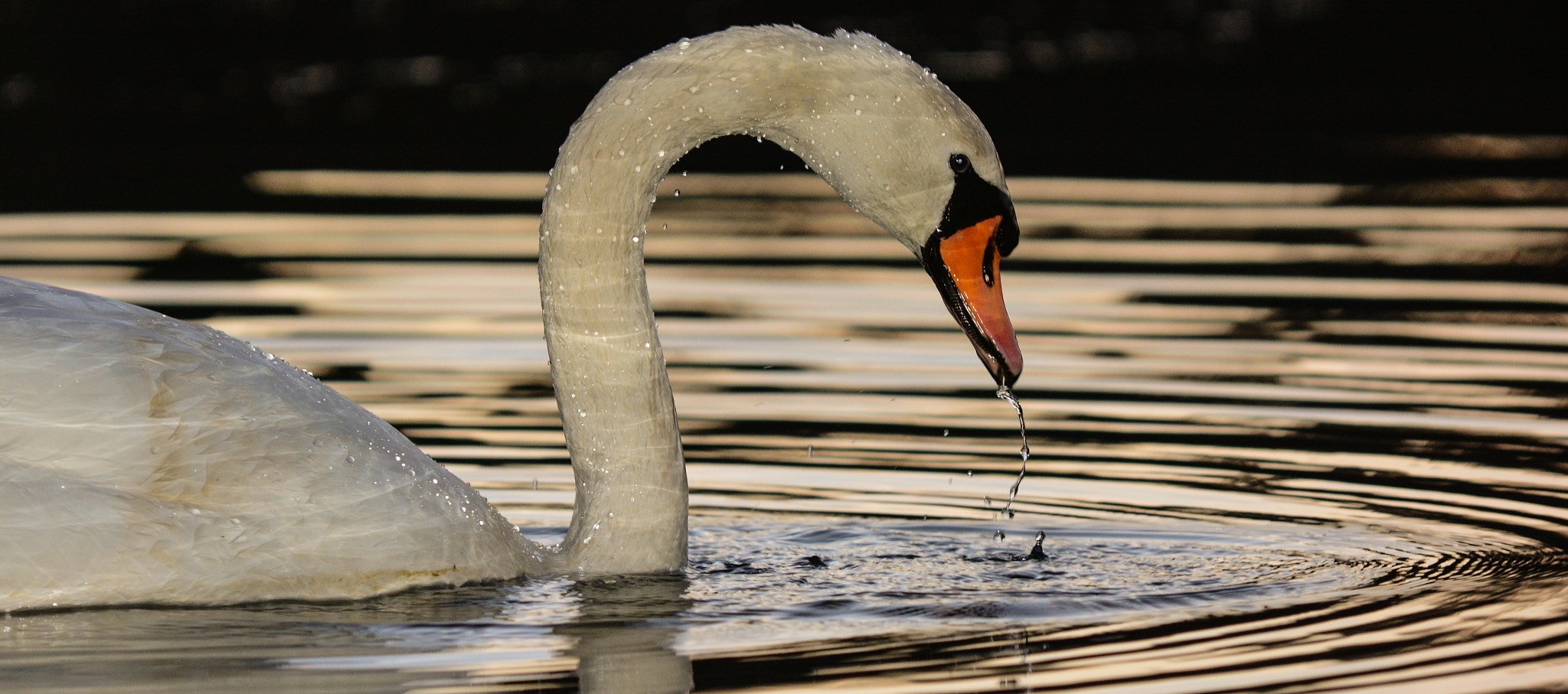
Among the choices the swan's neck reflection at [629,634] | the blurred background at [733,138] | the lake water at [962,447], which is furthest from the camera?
the blurred background at [733,138]

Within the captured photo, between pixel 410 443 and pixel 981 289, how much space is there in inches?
70.3

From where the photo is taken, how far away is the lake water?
23.1 ft

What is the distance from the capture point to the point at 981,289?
7.96 metres

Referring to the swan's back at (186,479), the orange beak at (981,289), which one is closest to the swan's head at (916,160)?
the orange beak at (981,289)

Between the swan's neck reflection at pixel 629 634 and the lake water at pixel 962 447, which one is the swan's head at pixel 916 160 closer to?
the lake water at pixel 962 447

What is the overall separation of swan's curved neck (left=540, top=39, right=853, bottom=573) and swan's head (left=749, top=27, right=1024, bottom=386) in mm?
186

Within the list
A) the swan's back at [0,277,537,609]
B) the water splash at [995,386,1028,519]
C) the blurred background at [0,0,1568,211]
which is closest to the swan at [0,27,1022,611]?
the swan's back at [0,277,537,609]

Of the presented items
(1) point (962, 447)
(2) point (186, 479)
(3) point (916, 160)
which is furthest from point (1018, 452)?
(2) point (186, 479)

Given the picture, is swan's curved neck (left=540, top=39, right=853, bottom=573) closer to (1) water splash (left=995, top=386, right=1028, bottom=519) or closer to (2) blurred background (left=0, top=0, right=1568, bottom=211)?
(1) water splash (left=995, top=386, right=1028, bottom=519)

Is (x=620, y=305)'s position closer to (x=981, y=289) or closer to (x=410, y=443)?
(x=410, y=443)

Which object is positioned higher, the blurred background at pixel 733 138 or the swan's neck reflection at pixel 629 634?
the blurred background at pixel 733 138

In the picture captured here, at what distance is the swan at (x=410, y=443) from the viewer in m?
7.22

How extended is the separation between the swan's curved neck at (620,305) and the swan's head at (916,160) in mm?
186

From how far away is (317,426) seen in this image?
7680mm
